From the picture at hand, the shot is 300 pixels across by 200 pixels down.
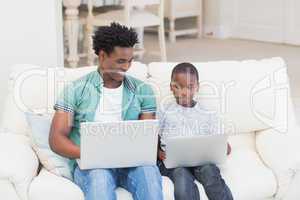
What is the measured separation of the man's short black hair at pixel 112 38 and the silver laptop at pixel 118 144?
0.37 m

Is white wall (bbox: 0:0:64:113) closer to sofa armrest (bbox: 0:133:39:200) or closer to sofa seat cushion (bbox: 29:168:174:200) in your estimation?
sofa armrest (bbox: 0:133:39:200)

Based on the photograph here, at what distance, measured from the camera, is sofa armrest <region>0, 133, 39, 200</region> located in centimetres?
230

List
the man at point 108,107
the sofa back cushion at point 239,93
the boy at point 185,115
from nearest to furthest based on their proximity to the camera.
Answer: the man at point 108,107 < the boy at point 185,115 < the sofa back cushion at point 239,93

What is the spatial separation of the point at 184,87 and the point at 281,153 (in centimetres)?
49

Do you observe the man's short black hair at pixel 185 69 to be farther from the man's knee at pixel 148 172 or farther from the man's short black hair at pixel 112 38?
the man's knee at pixel 148 172

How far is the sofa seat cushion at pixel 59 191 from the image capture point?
7.64 ft

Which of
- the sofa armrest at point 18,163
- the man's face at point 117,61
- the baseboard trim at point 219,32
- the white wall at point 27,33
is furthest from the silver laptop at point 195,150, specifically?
the baseboard trim at point 219,32

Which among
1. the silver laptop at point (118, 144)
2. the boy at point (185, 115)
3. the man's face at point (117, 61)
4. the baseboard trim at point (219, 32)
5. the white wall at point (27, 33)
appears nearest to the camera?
the silver laptop at point (118, 144)

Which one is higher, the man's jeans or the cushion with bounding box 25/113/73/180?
the cushion with bounding box 25/113/73/180

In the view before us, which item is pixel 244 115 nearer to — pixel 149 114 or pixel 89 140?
pixel 149 114

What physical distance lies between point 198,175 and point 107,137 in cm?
45

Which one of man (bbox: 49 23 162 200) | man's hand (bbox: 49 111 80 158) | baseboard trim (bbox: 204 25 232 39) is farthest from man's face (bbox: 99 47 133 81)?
baseboard trim (bbox: 204 25 232 39)

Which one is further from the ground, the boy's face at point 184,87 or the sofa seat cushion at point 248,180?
the boy's face at point 184,87

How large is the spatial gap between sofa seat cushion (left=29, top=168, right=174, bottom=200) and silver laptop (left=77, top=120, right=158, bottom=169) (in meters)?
0.10
